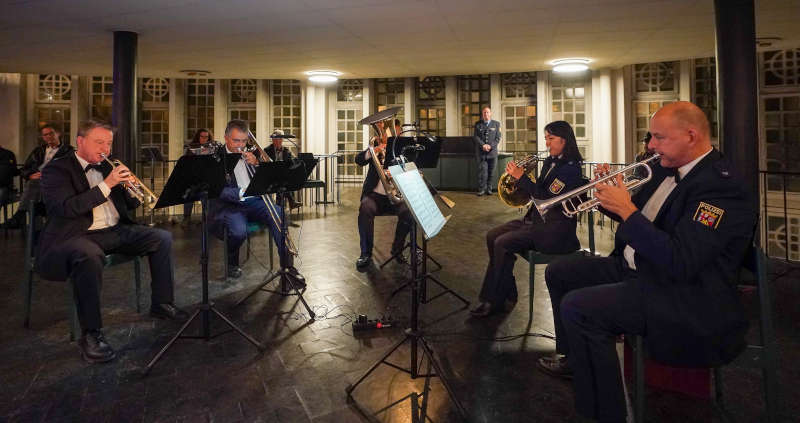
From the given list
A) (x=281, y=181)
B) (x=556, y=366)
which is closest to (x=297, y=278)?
(x=281, y=181)

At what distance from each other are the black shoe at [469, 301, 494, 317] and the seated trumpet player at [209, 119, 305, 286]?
4.91 feet

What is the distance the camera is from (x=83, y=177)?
2.95 meters

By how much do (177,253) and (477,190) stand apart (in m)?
6.98

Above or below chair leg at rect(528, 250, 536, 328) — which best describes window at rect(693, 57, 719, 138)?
above

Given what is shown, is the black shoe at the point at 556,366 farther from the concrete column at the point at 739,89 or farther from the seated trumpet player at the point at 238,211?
the concrete column at the point at 739,89

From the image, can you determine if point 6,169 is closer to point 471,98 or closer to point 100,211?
point 100,211

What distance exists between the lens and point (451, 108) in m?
12.4

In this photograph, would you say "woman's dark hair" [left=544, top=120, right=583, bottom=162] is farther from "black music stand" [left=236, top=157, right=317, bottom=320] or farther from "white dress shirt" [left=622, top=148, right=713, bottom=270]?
"black music stand" [left=236, top=157, right=317, bottom=320]

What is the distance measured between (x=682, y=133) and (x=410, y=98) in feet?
36.1

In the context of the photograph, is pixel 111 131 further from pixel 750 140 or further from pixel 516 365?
pixel 750 140

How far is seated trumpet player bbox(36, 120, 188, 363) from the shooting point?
272 centimetres

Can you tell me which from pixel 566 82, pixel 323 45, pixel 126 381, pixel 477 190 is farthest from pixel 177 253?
pixel 566 82

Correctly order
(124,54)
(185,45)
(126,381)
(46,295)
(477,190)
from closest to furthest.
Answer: (126,381) → (46,295) → (124,54) → (185,45) → (477,190)

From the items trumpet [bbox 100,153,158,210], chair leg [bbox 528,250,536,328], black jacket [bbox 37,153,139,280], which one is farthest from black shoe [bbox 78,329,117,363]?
chair leg [bbox 528,250,536,328]
